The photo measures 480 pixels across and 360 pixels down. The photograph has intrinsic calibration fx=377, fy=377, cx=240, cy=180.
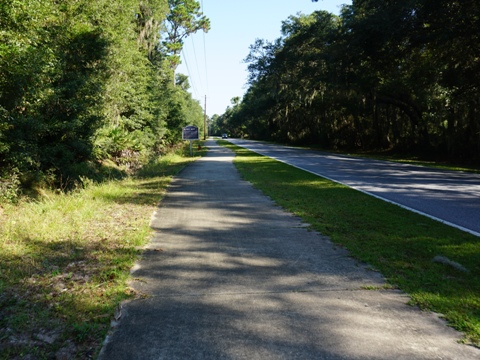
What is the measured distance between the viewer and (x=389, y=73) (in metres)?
26.0

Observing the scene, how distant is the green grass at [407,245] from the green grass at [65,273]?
3141mm

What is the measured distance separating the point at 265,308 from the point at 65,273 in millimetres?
2583

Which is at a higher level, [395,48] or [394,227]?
[395,48]

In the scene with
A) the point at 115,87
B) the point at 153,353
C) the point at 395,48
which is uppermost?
the point at 395,48

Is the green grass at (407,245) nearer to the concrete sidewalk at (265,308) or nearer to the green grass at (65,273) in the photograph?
the concrete sidewalk at (265,308)

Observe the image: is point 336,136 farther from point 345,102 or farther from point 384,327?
point 384,327

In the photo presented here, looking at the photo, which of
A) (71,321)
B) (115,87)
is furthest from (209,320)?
(115,87)

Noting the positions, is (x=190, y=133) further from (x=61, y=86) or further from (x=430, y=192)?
(x=430, y=192)

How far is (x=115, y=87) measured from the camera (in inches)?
699

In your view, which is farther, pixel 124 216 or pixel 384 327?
pixel 124 216

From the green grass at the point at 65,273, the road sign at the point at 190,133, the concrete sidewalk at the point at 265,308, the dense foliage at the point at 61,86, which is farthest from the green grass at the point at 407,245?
the road sign at the point at 190,133

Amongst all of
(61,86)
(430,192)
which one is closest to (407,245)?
(430,192)

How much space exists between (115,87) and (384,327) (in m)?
17.0

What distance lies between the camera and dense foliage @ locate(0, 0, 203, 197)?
389 inches
